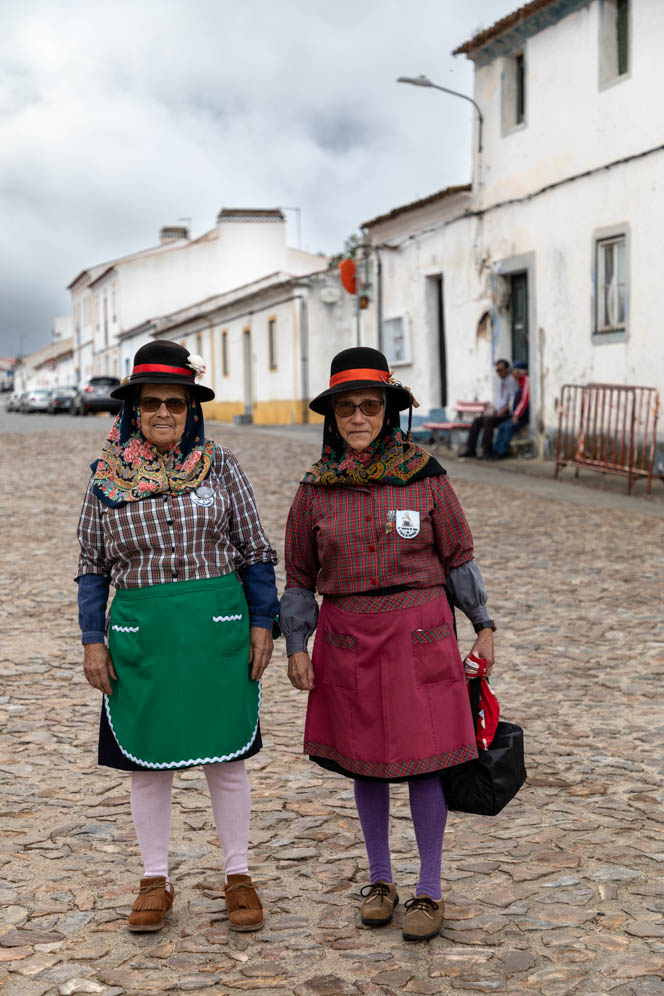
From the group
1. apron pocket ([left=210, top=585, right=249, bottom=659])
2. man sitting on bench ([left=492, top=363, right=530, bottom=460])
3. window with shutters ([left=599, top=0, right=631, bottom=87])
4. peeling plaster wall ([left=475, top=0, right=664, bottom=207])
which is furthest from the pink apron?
man sitting on bench ([left=492, top=363, right=530, bottom=460])

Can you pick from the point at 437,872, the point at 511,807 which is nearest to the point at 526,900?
the point at 437,872

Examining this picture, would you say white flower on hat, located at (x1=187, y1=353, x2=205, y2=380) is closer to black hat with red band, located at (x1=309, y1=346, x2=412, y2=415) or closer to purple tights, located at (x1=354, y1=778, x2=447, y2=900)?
black hat with red band, located at (x1=309, y1=346, x2=412, y2=415)

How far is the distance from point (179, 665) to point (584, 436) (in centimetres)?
1328

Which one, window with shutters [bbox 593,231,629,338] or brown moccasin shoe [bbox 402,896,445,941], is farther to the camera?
window with shutters [bbox 593,231,629,338]

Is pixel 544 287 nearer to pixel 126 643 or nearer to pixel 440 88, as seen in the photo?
pixel 440 88

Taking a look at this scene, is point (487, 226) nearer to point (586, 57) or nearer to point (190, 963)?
point (586, 57)

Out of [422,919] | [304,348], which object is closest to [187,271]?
[304,348]

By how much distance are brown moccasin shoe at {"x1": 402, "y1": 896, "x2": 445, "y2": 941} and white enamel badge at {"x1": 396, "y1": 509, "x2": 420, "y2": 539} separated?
1.08m

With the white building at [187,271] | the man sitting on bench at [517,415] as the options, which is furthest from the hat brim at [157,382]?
the white building at [187,271]

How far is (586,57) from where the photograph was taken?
16406mm

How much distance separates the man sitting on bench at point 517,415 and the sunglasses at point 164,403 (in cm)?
1493

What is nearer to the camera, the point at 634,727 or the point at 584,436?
the point at 634,727

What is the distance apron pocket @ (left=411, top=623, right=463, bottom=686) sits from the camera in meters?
3.37

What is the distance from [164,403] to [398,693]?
1.11 metres
